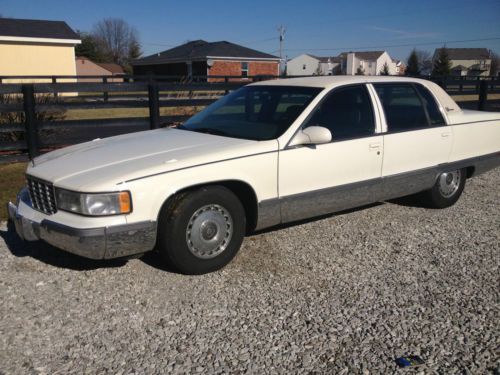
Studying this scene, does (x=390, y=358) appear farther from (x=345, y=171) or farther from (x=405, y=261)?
(x=345, y=171)

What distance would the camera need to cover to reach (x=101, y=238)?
12.0 ft

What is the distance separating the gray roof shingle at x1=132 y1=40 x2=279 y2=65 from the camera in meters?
41.9

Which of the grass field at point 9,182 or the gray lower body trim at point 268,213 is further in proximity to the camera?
the grass field at point 9,182

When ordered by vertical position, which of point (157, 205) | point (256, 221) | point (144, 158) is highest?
point (144, 158)

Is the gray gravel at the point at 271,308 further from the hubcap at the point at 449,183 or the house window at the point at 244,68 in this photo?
the house window at the point at 244,68

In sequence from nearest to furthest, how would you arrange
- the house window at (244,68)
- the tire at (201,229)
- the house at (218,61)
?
the tire at (201,229) < the house at (218,61) < the house window at (244,68)

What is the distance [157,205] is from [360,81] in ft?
8.79

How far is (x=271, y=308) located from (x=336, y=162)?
5.72 feet

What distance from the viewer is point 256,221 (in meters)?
4.48

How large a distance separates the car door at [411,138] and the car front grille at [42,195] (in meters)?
3.23

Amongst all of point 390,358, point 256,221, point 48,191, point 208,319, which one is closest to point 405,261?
point 256,221

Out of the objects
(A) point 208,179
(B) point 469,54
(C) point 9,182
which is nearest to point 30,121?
(C) point 9,182

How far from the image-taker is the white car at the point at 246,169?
3.77m

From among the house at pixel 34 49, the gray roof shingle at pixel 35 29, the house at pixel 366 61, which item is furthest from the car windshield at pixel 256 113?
the house at pixel 366 61
